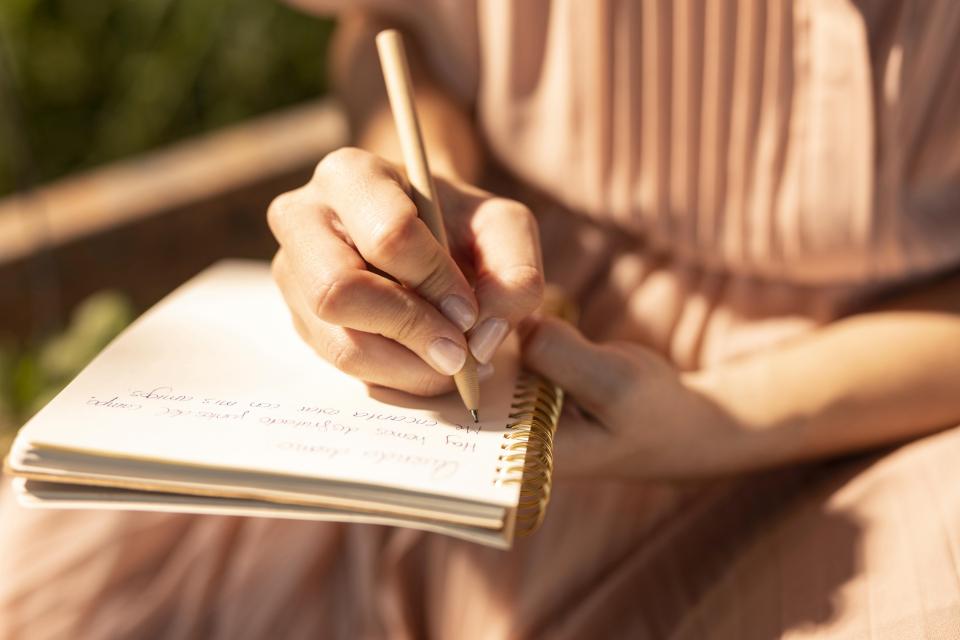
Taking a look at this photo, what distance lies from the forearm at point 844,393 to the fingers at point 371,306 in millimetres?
253

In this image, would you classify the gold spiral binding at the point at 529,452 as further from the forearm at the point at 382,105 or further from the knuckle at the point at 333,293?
the forearm at the point at 382,105

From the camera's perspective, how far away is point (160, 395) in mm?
539

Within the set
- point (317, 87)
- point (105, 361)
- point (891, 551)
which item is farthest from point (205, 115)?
point (891, 551)

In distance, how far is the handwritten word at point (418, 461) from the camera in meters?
0.47

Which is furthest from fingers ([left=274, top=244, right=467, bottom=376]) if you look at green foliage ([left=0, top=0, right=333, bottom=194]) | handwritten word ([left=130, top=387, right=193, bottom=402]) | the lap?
green foliage ([left=0, top=0, right=333, bottom=194])

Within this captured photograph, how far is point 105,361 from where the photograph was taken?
22.6 inches

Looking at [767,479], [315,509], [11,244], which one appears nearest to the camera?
[315,509]

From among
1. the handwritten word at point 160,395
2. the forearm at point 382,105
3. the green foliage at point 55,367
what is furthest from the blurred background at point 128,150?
the handwritten word at point 160,395

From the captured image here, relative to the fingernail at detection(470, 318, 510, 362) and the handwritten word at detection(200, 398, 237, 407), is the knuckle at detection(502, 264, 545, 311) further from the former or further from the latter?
the handwritten word at detection(200, 398, 237, 407)

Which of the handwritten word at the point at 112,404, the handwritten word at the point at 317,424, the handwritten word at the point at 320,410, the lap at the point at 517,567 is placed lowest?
the lap at the point at 517,567

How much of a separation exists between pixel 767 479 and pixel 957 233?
25cm

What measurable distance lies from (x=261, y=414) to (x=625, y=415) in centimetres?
24

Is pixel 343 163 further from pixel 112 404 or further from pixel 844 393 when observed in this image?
pixel 844 393

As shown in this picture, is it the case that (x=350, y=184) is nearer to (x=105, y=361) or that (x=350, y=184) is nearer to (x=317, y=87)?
(x=105, y=361)
